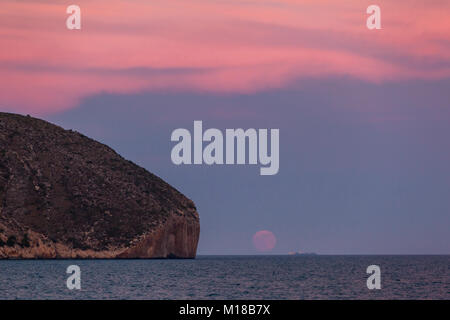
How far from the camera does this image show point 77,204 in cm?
16450

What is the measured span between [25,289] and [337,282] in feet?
114

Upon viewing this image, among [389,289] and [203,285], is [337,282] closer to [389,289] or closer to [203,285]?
[389,289]

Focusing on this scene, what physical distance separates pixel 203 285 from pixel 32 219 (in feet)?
278

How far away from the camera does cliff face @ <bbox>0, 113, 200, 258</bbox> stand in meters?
153

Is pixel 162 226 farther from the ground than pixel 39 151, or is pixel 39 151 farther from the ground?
pixel 39 151

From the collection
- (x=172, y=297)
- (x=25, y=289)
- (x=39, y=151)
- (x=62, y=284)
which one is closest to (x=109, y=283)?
(x=62, y=284)

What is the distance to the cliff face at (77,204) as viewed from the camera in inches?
6024

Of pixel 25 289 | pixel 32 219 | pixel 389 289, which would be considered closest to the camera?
pixel 25 289

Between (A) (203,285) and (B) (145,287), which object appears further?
(A) (203,285)

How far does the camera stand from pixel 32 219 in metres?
154
